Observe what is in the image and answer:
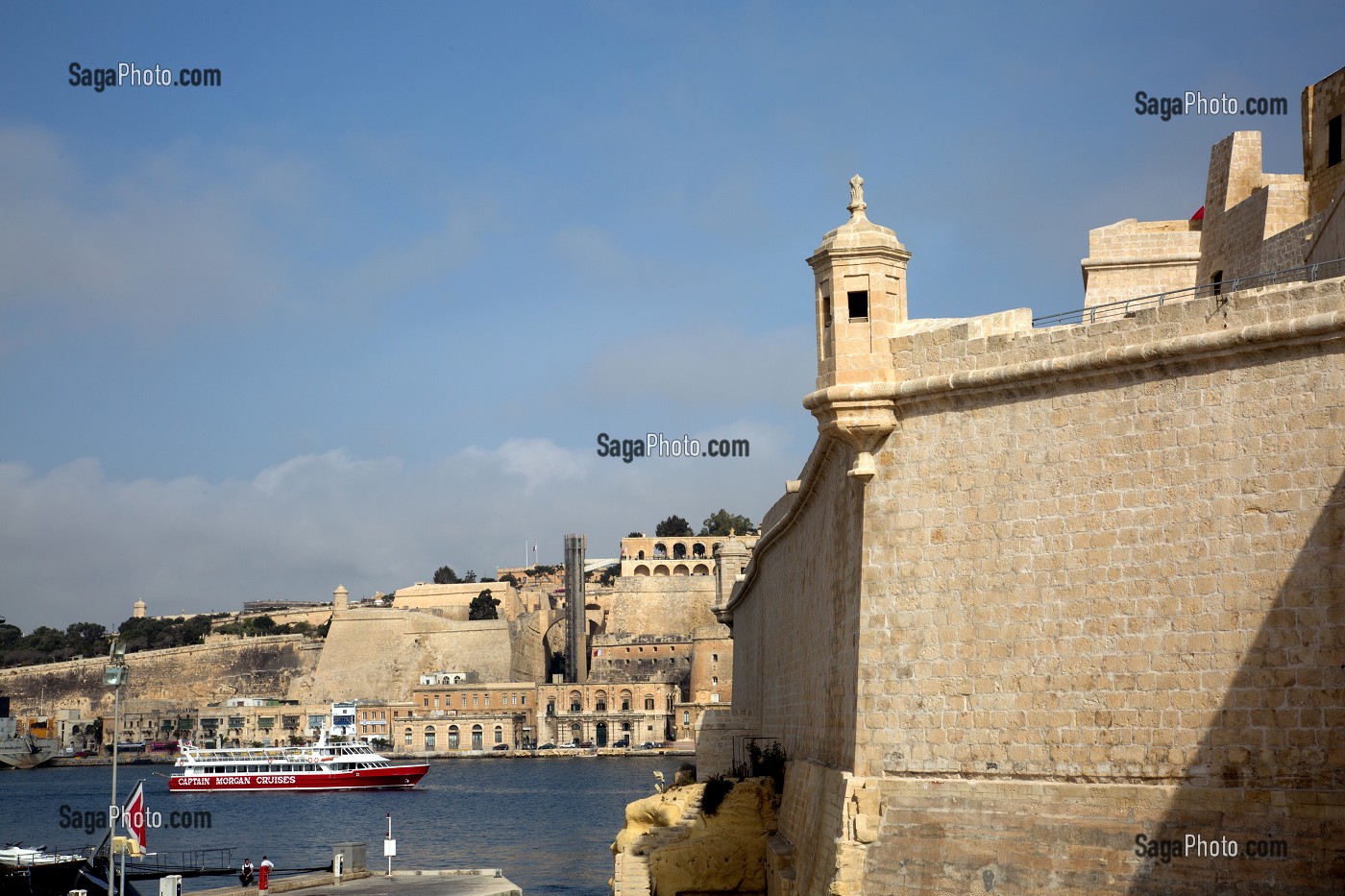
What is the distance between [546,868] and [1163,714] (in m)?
23.8

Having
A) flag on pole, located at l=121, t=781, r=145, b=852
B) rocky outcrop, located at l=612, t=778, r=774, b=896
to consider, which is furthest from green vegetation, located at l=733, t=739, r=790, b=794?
flag on pole, located at l=121, t=781, r=145, b=852

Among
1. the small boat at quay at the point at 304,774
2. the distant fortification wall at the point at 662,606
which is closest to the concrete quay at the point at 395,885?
the small boat at quay at the point at 304,774

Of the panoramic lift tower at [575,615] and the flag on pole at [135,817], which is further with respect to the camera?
the panoramic lift tower at [575,615]

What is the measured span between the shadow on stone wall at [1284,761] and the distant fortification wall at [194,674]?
315 ft

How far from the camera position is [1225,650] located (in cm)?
1051

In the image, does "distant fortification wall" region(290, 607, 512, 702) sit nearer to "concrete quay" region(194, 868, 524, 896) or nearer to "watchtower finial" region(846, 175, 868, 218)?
"concrete quay" region(194, 868, 524, 896)

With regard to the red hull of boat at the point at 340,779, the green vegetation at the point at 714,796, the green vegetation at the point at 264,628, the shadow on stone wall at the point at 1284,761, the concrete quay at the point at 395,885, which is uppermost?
the shadow on stone wall at the point at 1284,761

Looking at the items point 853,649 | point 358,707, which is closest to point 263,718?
point 358,707

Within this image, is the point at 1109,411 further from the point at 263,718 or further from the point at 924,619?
the point at 263,718

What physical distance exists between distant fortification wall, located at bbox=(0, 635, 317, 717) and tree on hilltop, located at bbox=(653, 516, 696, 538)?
Answer: 33632 mm

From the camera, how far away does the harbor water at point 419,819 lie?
33438mm

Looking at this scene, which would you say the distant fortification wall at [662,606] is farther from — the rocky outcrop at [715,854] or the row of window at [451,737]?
the rocky outcrop at [715,854]

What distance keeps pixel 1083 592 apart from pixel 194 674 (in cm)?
9901

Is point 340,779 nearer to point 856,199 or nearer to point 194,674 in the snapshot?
point 194,674
